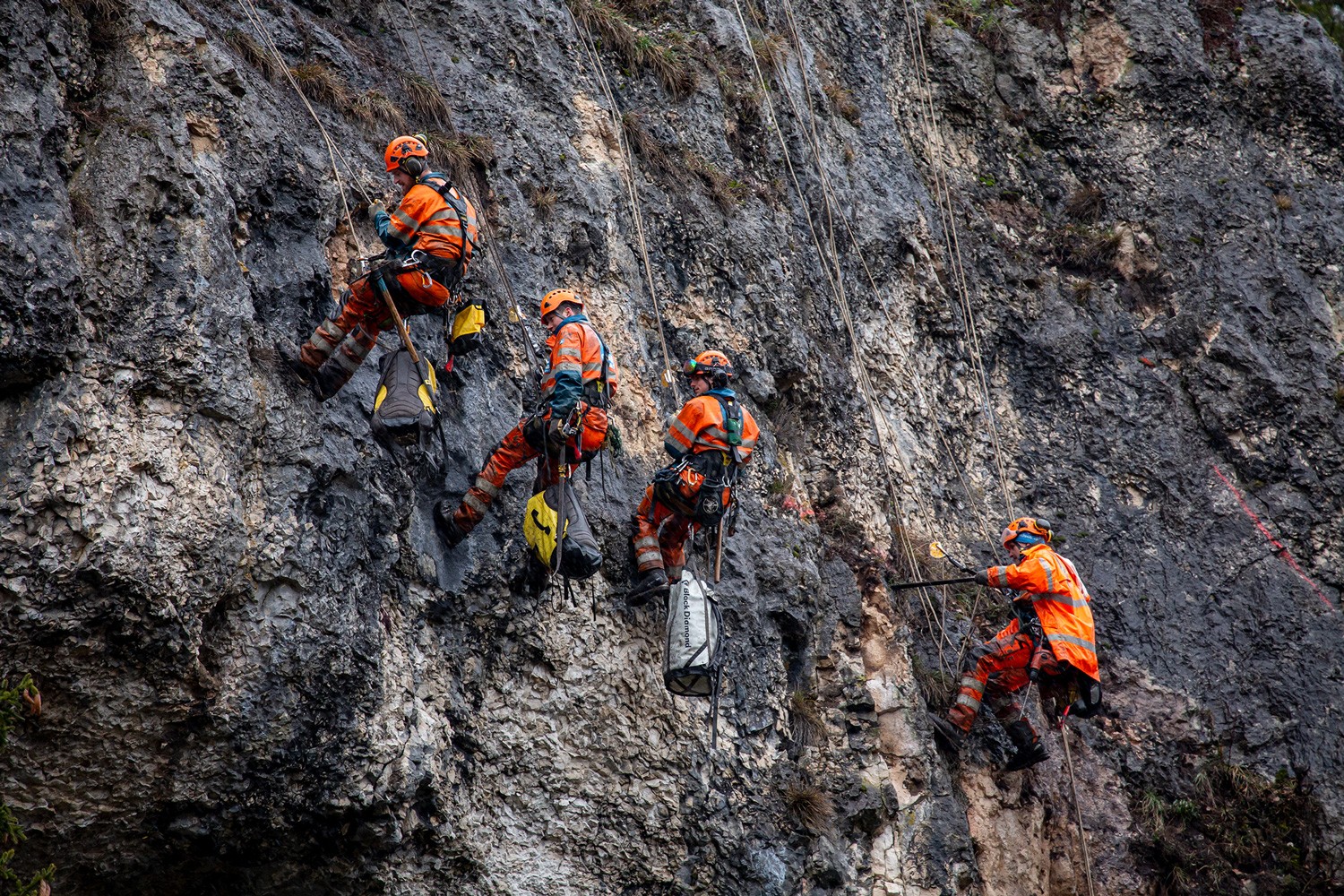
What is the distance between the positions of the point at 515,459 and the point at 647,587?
1.34m

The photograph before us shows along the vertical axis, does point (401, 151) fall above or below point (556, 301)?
above

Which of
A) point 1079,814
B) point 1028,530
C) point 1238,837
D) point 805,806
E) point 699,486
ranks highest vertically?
point 699,486

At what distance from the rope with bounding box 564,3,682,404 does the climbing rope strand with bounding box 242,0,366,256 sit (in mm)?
2541

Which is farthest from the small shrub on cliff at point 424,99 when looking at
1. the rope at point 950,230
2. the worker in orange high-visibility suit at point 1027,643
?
the rope at point 950,230

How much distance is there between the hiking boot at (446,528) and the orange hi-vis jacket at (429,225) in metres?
1.63

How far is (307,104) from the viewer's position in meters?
7.81

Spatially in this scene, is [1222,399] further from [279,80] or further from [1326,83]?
[279,80]

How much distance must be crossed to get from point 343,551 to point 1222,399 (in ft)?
33.1

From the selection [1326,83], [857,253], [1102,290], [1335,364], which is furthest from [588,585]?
[1326,83]

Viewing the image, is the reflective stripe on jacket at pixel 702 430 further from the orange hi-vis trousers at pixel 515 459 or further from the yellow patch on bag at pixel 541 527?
the yellow patch on bag at pixel 541 527

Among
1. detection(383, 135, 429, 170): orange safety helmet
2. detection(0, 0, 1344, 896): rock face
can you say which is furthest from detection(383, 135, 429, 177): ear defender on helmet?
detection(0, 0, 1344, 896): rock face

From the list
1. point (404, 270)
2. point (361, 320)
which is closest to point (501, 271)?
point (404, 270)

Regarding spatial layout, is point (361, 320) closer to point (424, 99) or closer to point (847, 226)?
point (424, 99)

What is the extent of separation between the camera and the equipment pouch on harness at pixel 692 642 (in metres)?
7.18
